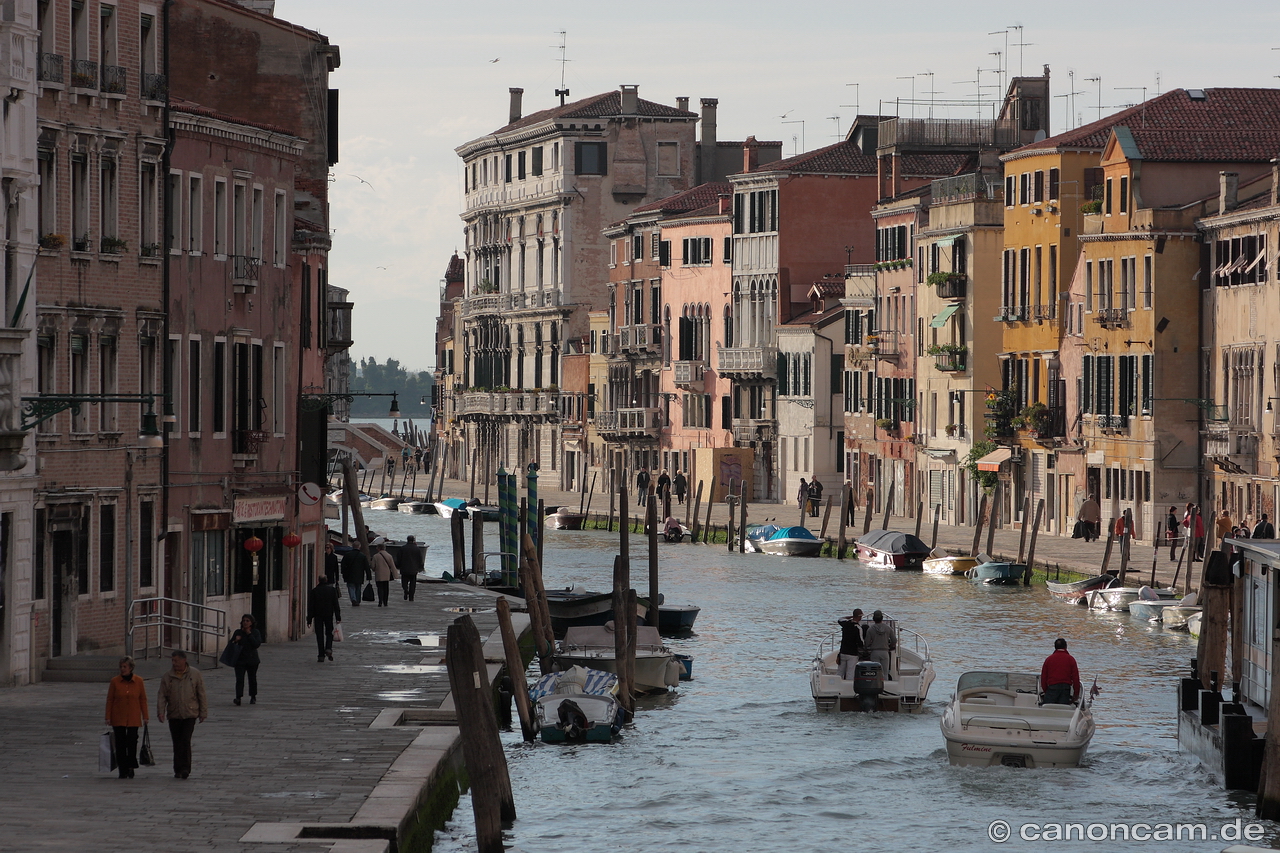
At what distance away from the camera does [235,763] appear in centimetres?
2098

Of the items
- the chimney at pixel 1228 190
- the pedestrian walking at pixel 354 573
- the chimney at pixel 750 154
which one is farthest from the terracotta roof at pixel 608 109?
the pedestrian walking at pixel 354 573

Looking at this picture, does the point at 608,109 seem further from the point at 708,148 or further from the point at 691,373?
the point at 691,373

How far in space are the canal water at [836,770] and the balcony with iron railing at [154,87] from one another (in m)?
9.21

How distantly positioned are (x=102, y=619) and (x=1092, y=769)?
11883mm

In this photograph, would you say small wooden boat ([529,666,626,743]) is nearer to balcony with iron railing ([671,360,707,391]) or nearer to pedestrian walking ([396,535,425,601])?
pedestrian walking ([396,535,425,601])

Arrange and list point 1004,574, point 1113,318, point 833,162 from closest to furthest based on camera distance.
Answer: point 1004,574 < point 1113,318 < point 833,162

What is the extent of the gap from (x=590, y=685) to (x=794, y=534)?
Result: 32097 mm

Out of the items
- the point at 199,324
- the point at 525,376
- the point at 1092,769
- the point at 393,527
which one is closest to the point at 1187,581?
the point at 1092,769

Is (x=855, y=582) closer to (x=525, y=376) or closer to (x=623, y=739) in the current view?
(x=623, y=739)

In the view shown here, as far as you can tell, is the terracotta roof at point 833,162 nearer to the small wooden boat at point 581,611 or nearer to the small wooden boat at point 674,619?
the small wooden boat at point 674,619

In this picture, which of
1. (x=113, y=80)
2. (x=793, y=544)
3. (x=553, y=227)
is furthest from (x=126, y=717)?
(x=553, y=227)

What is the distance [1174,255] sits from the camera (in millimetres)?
52719

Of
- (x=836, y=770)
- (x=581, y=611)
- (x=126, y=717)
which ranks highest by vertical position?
(x=126, y=717)

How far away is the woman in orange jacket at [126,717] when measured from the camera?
19.8 metres
